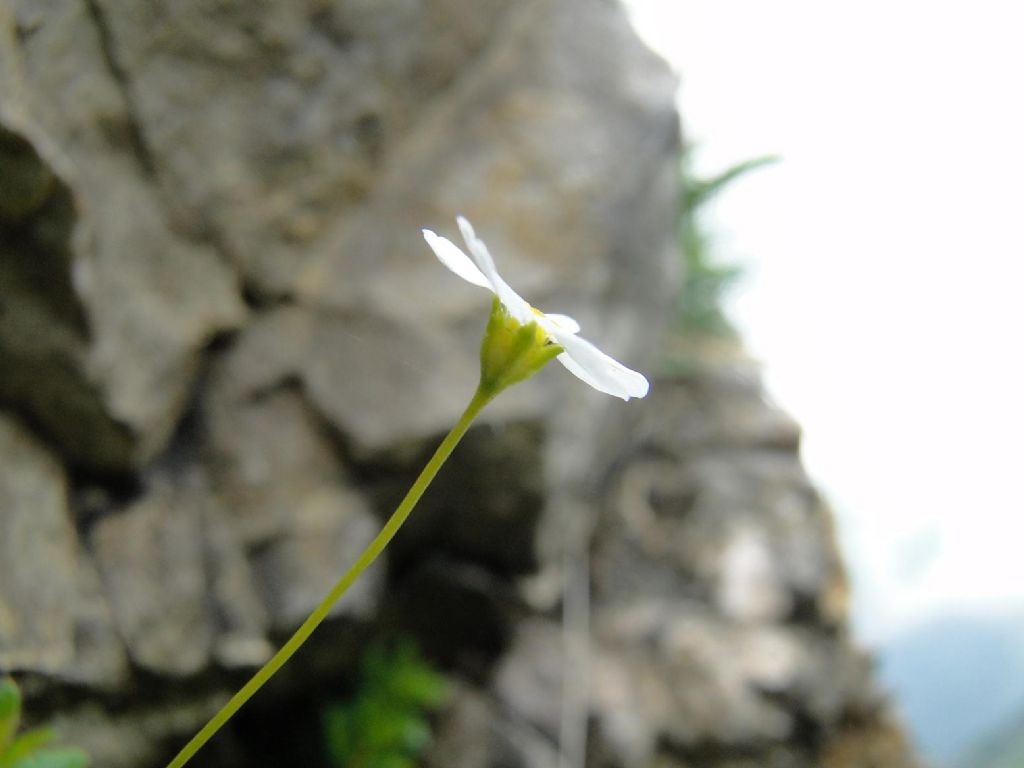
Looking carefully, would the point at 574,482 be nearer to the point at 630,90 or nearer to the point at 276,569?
the point at 276,569

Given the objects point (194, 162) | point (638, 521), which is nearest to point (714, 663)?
point (638, 521)

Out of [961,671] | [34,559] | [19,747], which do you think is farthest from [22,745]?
[961,671]

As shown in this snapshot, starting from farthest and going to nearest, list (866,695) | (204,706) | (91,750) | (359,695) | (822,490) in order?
(822,490), (866,695), (359,695), (204,706), (91,750)

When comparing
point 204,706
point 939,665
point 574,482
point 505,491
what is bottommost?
point 204,706

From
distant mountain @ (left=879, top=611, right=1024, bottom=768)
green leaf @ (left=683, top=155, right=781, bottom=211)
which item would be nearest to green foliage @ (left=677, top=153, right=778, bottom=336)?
green leaf @ (left=683, top=155, right=781, bottom=211)

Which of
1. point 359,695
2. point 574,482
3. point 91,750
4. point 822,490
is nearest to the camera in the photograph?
point 91,750

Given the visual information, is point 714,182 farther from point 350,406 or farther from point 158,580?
point 158,580

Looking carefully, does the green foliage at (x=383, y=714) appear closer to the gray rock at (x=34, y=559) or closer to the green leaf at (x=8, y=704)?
the gray rock at (x=34, y=559)
